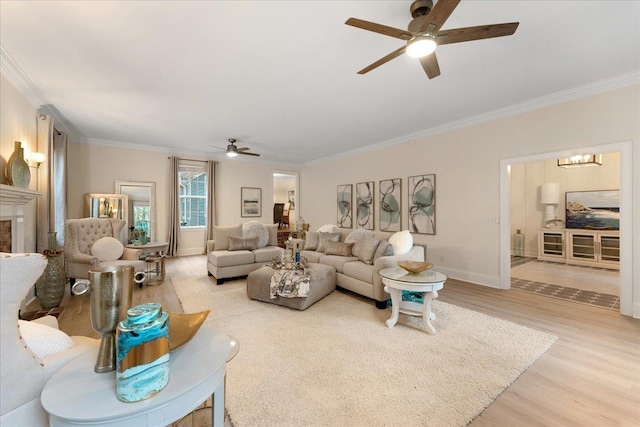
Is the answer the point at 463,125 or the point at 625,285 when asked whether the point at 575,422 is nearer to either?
the point at 625,285

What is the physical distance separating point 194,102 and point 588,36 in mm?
4598

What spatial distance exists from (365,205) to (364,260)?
2896mm

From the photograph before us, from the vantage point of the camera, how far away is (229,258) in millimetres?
4516

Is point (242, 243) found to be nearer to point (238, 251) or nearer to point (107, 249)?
point (238, 251)

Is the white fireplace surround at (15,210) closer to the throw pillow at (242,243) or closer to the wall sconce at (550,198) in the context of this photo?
the throw pillow at (242,243)

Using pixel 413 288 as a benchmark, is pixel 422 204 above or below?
above

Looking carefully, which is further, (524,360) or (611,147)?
(611,147)

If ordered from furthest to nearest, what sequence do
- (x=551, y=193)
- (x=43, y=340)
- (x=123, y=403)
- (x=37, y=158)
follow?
(x=551, y=193) < (x=37, y=158) < (x=43, y=340) < (x=123, y=403)

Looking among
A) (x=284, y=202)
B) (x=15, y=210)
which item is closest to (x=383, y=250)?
(x=15, y=210)

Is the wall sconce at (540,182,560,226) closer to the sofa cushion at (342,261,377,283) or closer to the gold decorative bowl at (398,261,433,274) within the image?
the gold decorative bowl at (398,261,433,274)

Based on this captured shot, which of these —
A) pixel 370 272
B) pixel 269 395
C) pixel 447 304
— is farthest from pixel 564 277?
pixel 269 395

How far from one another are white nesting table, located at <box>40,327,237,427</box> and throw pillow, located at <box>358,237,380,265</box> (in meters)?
2.87

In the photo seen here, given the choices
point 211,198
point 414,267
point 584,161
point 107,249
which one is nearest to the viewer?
point 414,267

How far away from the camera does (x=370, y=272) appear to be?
3549 mm
